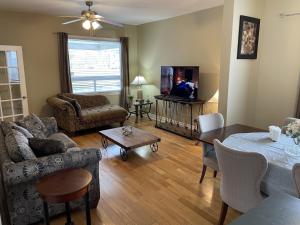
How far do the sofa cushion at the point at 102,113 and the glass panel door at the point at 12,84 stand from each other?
137cm

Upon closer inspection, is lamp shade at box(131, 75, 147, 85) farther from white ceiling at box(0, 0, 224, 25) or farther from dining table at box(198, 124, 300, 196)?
dining table at box(198, 124, 300, 196)

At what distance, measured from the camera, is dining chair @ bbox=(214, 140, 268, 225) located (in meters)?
1.62

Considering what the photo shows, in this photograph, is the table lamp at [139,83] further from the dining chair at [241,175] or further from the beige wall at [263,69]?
the dining chair at [241,175]

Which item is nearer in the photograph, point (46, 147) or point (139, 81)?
point (46, 147)

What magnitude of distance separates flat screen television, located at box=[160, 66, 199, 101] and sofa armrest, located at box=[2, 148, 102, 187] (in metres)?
2.91

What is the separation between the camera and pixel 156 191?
2764mm

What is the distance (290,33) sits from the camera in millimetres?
3398

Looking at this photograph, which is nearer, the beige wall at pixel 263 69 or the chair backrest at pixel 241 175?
the chair backrest at pixel 241 175

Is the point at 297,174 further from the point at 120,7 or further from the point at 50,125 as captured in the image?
the point at 120,7

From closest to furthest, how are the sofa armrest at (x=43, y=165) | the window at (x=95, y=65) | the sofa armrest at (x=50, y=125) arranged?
the sofa armrest at (x=43, y=165) → the sofa armrest at (x=50, y=125) → the window at (x=95, y=65)

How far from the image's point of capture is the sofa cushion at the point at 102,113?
487 centimetres

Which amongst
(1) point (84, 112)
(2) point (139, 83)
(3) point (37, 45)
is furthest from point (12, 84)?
(2) point (139, 83)

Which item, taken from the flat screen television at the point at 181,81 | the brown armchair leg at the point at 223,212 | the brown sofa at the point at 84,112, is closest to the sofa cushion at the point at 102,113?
the brown sofa at the point at 84,112

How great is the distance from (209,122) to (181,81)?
7.23ft
